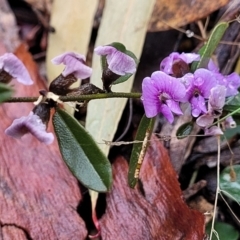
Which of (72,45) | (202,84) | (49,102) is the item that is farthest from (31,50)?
(202,84)

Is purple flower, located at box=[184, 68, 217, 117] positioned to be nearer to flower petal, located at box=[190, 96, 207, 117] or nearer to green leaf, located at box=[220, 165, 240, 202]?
flower petal, located at box=[190, 96, 207, 117]

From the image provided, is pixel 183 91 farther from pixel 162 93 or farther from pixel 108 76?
pixel 108 76

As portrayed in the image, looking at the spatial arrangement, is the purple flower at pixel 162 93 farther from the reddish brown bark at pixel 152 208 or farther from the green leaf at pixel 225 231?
the green leaf at pixel 225 231

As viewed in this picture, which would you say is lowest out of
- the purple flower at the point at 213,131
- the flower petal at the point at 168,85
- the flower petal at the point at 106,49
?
the purple flower at the point at 213,131

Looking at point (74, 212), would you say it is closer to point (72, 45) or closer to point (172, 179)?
point (172, 179)

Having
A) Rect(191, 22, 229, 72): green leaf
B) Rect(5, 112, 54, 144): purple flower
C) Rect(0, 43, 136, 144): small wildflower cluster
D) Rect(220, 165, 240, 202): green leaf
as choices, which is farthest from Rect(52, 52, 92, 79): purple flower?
Rect(220, 165, 240, 202): green leaf

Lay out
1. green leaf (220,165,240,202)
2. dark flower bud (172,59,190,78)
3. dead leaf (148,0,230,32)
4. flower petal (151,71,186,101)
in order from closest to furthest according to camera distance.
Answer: flower petal (151,71,186,101) → dark flower bud (172,59,190,78) → green leaf (220,165,240,202) → dead leaf (148,0,230,32)

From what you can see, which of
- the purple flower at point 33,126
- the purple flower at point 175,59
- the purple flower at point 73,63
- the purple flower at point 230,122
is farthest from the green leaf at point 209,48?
the purple flower at point 33,126
